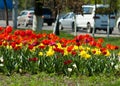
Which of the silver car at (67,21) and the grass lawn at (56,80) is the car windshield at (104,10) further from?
the grass lawn at (56,80)

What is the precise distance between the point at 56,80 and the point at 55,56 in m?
0.87

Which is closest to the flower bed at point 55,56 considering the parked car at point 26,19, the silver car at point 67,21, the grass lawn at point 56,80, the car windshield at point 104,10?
the grass lawn at point 56,80

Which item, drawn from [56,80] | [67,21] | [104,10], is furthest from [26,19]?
[56,80]

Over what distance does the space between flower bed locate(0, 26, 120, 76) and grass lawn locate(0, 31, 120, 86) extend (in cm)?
19

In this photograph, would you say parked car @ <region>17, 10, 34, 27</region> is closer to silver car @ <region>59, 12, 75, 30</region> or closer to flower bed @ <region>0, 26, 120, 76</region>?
silver car @ <region>59, 12, 75, 30</region>

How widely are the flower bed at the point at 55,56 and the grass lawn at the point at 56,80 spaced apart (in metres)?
0.19

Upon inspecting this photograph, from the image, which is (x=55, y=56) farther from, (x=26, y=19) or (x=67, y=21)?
(x=26, y=19)

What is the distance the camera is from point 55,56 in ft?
30.2

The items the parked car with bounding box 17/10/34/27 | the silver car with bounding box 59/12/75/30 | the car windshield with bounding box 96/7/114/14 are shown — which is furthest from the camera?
the parked car with bounding box 17/10/34/27

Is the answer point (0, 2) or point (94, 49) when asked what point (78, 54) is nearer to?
point (94, 49)

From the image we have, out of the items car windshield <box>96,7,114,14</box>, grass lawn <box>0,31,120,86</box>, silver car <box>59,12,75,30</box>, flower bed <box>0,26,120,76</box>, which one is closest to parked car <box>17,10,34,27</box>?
silver car <box>59,12,75,30</box>

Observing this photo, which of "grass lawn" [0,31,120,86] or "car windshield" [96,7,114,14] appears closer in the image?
"grass lawn" [0,31,120,86]

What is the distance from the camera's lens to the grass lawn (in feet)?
26.2

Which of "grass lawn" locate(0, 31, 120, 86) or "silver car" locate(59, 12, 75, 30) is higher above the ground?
"grass lawn" locate(0, 31, 120, 86)
